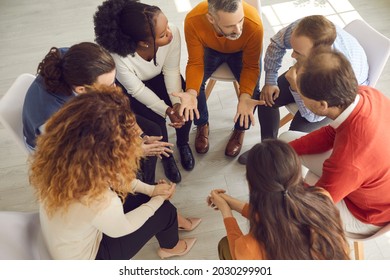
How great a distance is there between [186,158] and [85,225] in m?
1.01

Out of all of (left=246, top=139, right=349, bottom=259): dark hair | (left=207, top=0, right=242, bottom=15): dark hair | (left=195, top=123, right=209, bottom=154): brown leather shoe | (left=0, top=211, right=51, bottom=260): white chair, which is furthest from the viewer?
(left=195, top=123, right=209, bottom=154): brown leather shoe

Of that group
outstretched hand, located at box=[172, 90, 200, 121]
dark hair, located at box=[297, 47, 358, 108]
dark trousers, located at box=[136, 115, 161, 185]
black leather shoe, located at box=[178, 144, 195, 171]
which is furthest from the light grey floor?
dark hair, located at box=[297, 47, 358, 108]

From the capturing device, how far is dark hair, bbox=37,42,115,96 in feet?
4.90

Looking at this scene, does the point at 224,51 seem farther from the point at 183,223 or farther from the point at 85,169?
the point at 85,169

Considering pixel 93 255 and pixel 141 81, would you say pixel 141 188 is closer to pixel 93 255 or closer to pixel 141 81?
pixel 93 255

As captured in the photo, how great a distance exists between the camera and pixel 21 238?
1.36 metres

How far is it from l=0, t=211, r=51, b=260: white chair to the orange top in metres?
1.01

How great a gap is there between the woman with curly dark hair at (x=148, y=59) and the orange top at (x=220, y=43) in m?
0.08

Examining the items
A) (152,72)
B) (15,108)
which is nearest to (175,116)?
(152,72)

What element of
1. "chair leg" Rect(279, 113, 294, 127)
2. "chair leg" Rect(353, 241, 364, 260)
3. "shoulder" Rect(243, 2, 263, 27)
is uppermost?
"shoulder" Rect(243, 2, 263, 27)

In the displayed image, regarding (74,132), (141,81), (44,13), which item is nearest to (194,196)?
(141,81)

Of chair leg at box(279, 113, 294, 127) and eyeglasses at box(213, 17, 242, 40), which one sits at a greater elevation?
eyeglasses at box(213, 17, 242, 40)

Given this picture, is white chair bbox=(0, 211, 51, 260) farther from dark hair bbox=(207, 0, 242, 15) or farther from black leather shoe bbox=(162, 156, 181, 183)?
dark hair bbox=(207, 0, 242, 15)
